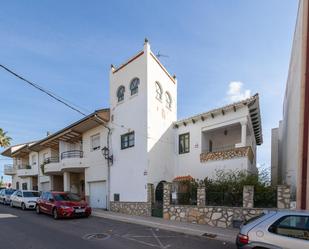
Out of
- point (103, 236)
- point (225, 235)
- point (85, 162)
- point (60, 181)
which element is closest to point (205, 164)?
point (225, 235)

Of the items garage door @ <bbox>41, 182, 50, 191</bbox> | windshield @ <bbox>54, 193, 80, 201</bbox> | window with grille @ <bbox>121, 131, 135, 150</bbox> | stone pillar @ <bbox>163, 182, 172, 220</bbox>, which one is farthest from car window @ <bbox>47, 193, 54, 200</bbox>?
garage door @ <bbox>41, 182, 50, 191</bbox>

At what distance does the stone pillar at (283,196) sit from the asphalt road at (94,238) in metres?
2.91

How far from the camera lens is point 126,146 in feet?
56.7

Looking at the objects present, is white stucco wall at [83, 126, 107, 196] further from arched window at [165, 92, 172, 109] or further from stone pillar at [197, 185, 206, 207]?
stone pillar at [197, 185, 206, 207]

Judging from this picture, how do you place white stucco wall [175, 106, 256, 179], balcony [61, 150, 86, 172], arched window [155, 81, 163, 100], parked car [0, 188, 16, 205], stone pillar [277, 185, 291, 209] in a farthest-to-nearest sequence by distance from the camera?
parked car [0, 188, 16, 205] → balcony [61, 150, 86, 172] → arched window [155, 81, 163, 100] → white stucco wall [175, 106, 256, 179] → stone pillar [277, 185, 291, 209]

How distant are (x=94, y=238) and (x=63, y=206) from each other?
538cm

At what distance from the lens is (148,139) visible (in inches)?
626

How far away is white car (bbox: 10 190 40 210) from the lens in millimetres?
19312

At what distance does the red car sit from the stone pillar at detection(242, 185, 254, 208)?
326 inches

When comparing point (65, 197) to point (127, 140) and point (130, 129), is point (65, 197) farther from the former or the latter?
point (130, 129)

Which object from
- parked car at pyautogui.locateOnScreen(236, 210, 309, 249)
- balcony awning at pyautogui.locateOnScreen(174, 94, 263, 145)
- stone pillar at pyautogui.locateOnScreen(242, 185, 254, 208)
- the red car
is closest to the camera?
parked car at pyautogui.locateOnScreen(236, 210, 309, 249)

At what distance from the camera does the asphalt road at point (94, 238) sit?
832cm

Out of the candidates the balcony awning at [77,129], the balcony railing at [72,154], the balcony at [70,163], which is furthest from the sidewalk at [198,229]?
the balcony railing at [72,154]

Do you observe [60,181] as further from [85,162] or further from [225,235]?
[225,235]
